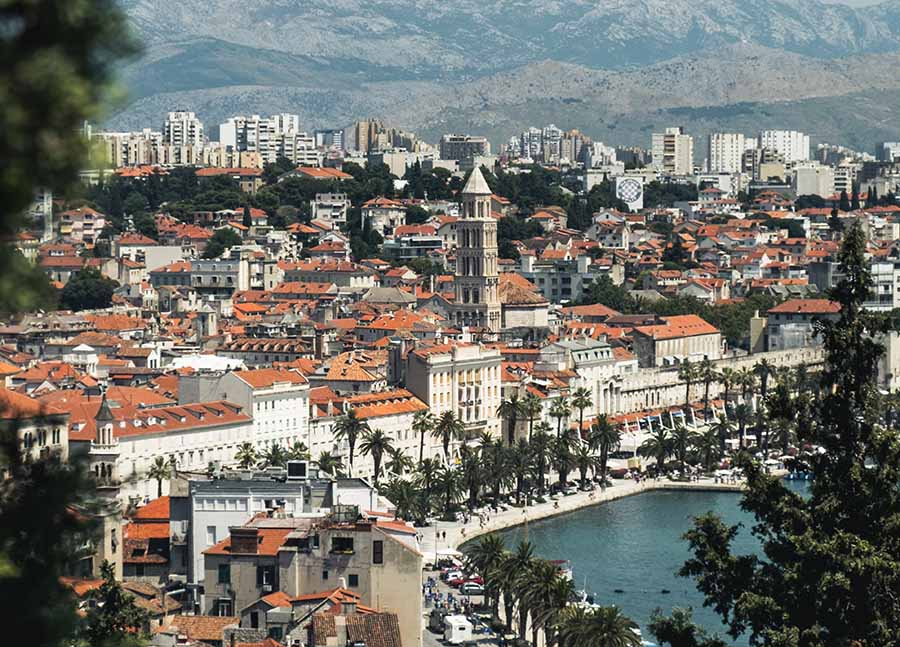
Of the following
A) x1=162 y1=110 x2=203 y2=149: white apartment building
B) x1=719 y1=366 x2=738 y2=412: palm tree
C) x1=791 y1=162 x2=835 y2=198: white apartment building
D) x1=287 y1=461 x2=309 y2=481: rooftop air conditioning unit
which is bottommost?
x1=719 y1=366 x2=738 y2=412: palm tree

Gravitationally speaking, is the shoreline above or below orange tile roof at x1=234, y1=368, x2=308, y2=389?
below

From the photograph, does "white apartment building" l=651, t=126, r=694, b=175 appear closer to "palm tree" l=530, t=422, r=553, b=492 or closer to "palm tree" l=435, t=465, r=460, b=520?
"palm tree" l=530, t=422, r=553, b=492

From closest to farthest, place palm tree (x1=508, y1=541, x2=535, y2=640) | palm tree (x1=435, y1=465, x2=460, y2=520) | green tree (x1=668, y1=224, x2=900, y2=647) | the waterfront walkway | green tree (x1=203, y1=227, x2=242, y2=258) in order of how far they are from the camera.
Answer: green tree (x1=668, y1=224, x2=900, y2=647) → palm tree (x1=508, y1=541, x2=535, y2=640) → the waterfront walkway → palm tree (x1=435, y1=465, x2=460, y2=520) → green tree (x1=203, y1=227, x2=242, y2=258)

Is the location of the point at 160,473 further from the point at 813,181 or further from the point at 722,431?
the point at 813,181

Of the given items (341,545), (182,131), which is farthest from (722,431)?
(182,131)

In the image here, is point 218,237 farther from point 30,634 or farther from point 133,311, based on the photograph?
Result: point 30,634

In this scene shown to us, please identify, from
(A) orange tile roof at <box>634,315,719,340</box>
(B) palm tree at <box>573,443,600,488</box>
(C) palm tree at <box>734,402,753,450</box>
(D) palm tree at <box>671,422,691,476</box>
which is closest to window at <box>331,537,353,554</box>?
(B) palm tree at <box>573,443,600,488</box>
